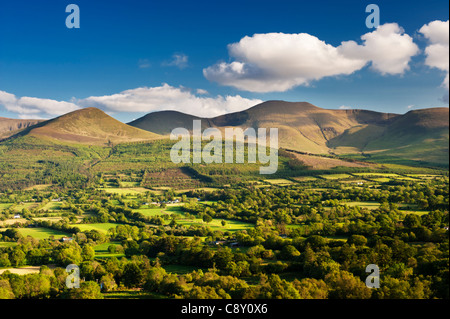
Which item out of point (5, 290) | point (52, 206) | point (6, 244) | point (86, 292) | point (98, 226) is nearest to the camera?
point (86, 292)

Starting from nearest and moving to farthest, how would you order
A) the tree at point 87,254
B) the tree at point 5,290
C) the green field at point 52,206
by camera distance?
the tree at point 5,290, the tree at point 87,254, the green field at point 52,206

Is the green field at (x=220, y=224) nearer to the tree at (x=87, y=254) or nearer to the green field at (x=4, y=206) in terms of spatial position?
the tree at (x=87, y=254)

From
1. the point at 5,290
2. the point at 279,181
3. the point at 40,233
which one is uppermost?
the point at 279,181

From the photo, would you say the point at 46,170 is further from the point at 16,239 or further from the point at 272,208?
the point at 272,208

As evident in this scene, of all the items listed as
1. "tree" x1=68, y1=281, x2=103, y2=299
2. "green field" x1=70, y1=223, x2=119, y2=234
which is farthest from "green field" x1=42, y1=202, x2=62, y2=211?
"tree" x1=68, y1=281, x2=103, y2=299

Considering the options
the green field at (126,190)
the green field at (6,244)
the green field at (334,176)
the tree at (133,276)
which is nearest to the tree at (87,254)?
the tree at (133,276)

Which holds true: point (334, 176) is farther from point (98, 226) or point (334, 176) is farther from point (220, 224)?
point (98, 226)

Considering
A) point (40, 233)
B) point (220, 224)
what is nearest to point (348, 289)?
point (220, 224)

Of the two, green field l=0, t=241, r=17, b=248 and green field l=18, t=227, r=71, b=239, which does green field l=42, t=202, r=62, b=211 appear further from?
green field l=0, t=241, r=17, b=248

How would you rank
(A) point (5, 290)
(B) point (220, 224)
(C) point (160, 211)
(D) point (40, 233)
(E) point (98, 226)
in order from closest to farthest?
1. (A) point (5, 290)
2. (D) point (40, 233)
3. (B) point (220, 224)
4. (E) point (98, 226)
5. (C) point (160, 211)
